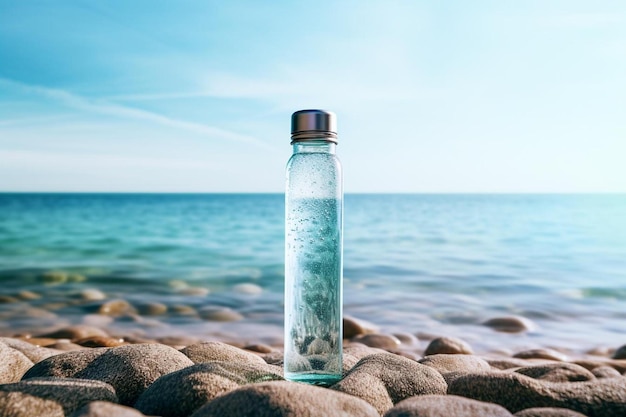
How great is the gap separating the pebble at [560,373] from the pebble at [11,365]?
2.11 meters

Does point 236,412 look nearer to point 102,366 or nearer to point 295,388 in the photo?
point 295,388

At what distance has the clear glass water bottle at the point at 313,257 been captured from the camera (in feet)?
6.87

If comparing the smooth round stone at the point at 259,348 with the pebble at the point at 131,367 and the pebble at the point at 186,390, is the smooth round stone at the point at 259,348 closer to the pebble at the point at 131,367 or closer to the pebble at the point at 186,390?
the pebble at the point at 131,367

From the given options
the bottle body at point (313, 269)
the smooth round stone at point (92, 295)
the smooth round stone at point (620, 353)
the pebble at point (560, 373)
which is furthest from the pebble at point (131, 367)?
the smooth round stone at point (92, 295)

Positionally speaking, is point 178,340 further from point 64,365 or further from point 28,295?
point 64,365

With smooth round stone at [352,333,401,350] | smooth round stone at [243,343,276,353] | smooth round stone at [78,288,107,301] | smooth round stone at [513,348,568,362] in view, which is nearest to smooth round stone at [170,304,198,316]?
smooth round stone at [78,288,107,301]

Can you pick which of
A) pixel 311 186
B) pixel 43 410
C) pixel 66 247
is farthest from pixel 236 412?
pixel 66 247

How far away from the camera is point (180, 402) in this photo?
184 cm

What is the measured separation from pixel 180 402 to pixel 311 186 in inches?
31.8

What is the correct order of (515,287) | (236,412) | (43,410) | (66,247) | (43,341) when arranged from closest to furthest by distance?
(236,412) < (43,410) < (43,341) < (515,287) < (66,247)

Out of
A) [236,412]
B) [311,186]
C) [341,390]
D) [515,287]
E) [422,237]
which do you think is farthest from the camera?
[422,237]

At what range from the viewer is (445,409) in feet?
5.38

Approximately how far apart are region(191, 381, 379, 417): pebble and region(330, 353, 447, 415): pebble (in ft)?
0.73

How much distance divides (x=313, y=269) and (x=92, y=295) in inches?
253
